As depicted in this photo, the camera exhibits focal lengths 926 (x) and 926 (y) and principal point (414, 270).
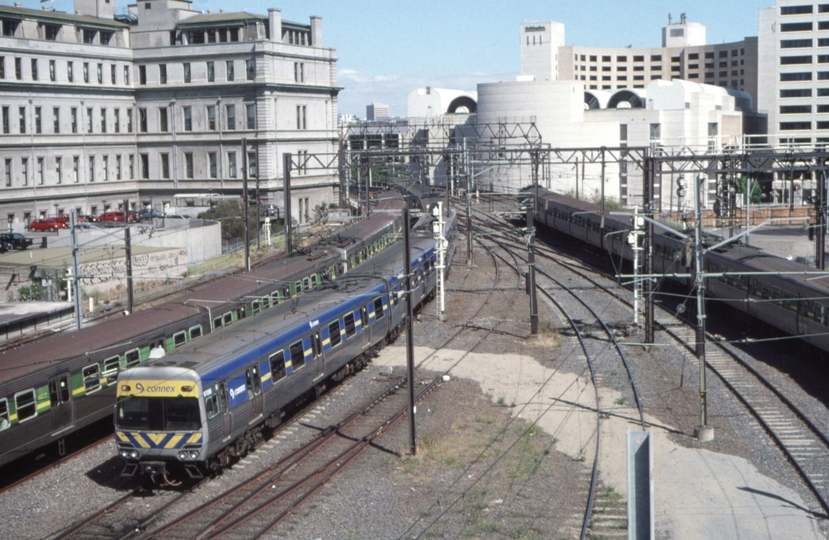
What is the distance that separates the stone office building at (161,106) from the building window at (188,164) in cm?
7

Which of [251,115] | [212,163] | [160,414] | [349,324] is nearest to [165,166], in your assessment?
[212,163]

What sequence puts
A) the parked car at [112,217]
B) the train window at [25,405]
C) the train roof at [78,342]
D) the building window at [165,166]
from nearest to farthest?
the train window at [25,405] < the train roof at [78,342] < the parked car at [112,217] < the building window at [165,166]

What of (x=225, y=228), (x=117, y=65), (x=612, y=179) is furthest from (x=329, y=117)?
(x=612, y=179)

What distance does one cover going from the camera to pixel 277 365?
1809cm

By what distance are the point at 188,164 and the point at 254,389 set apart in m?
49.3

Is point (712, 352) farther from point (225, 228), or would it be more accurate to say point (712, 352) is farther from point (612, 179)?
point (612, 179)

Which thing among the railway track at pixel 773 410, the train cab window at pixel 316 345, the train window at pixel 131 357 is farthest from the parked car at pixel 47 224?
the train cab window at pixel 316 345

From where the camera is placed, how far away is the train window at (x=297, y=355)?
1888cm

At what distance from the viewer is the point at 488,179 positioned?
89.9 metres

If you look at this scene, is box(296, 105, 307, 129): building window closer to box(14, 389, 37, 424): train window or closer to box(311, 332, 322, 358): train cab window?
box(311, 332, 322, 358): train cab window

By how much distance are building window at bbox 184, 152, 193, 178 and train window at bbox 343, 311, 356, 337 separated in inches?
1734

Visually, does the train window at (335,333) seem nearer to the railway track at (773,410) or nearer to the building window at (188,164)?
the railway track at (773,410)

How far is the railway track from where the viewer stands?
54.9 feet

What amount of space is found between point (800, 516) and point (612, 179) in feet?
256
